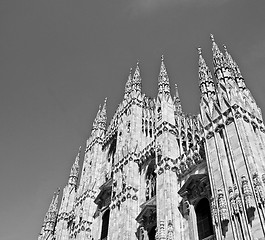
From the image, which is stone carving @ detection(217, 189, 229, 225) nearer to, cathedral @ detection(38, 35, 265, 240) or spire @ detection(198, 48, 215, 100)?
cathedral @ detection(38, 35, 265, 240)

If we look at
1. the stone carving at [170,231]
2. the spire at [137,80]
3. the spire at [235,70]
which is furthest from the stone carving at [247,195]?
the spire at [137,80]

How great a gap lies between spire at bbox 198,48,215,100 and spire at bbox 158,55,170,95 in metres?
5.05

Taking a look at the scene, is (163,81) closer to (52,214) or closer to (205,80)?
(205,80)

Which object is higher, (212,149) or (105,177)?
(105,177)

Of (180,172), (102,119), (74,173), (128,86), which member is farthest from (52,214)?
(180,172)

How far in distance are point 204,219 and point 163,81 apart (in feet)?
49.1

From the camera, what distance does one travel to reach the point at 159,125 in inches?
985

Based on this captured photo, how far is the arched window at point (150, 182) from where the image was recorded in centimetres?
2425

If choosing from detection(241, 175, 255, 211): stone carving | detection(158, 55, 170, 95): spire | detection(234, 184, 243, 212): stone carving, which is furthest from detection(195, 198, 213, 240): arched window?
detection(158, 55, 170, 95): spire

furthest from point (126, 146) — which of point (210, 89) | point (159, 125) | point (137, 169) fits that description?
point (210, 89)

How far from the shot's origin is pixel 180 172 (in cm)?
2153

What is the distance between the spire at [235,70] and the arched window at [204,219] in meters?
7.36

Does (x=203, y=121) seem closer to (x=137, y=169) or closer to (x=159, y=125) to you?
(x=159, y=125)

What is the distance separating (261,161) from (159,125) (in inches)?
427
